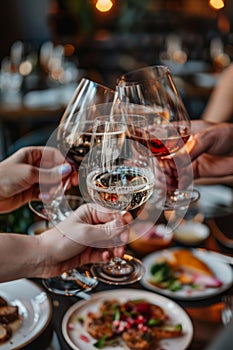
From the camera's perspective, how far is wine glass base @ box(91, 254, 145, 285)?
Result: 40.2 inches

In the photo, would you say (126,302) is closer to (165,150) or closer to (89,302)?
(89,302)

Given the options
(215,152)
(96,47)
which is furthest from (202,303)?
(96,47)

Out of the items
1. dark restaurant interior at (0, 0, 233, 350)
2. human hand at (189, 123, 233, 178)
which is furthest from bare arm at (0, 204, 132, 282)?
human hand at (189, 123, 233, 178)

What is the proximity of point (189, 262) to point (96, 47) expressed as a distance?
4520mm

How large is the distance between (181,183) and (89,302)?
0.35 metres

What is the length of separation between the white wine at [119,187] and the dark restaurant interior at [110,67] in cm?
24

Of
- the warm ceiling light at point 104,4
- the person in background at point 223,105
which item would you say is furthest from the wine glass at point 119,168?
the warm ceiling light at point 104,4

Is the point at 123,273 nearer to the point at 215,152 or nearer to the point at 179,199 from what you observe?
the point at 179,199

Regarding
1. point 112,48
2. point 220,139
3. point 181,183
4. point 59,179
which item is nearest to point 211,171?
point 220,139

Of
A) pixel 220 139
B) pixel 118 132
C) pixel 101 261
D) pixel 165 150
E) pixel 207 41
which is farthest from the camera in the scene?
pixel 207 41

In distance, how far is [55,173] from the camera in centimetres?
110

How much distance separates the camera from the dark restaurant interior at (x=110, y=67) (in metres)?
1.02

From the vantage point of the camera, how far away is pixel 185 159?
1169 mm

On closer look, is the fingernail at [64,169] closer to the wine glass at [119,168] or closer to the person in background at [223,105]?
the wine glass at [119,168]
